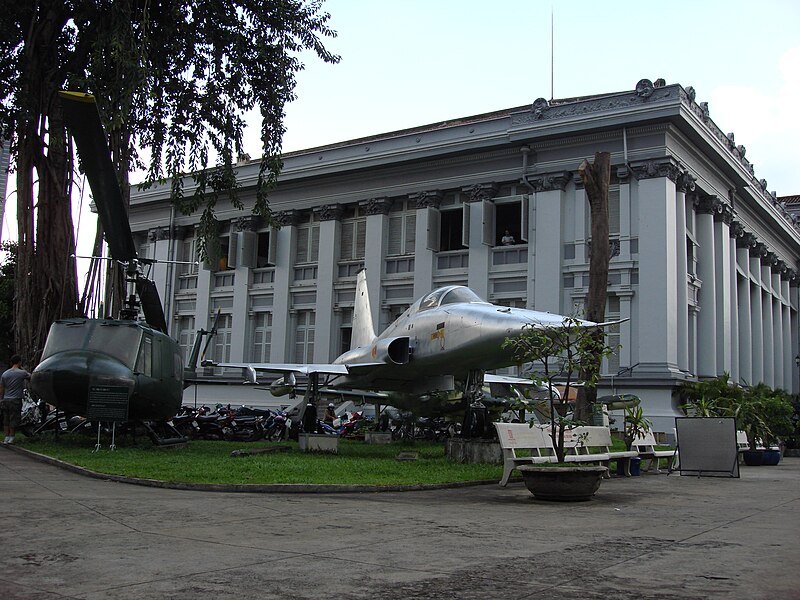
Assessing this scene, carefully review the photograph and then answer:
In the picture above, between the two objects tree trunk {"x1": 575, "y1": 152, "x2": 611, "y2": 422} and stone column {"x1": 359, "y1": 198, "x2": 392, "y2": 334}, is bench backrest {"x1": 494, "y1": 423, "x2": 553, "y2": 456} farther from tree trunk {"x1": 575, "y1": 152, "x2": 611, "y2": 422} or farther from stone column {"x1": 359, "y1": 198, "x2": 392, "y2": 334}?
stone column {"x1": 359, "y1": 198, "x2": 392, "y2": 334}

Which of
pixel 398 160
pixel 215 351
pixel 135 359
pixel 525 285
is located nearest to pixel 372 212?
pixel 398 160

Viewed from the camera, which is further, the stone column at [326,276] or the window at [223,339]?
the window at [223,339]

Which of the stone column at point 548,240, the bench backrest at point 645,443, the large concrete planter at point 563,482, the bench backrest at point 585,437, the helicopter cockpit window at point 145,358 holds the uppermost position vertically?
the stone column at point 548,240

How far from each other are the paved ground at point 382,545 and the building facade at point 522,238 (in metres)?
20.5

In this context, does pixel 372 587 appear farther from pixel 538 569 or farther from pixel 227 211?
pixel 227 211

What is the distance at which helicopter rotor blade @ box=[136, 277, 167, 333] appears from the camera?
659 inches

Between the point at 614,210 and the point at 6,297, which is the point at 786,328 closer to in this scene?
the point at 614,210

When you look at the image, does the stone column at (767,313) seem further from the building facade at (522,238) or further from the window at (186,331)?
the window at (186,331)

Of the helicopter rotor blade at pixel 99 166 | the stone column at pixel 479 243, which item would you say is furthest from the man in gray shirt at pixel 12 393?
the stone column at pixel 479 243

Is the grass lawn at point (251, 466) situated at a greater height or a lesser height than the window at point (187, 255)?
lesser

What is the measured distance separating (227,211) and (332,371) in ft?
78.7

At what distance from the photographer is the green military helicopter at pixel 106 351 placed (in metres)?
13.5

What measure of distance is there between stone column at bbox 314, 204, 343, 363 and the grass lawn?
19.3m

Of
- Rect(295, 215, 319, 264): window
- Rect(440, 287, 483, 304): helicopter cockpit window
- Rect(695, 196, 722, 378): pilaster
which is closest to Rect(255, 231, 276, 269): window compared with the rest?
Rect(295, 215, 319, 264): window
